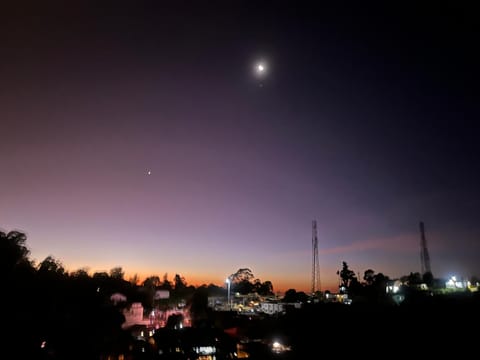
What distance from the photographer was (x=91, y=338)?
96.2ft

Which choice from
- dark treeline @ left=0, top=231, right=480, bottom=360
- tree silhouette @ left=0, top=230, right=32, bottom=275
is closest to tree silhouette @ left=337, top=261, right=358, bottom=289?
dark treeline @ left=0, top=231, right=480, bottom=360

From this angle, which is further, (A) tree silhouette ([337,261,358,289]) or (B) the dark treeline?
(A) tree silhouette ([337,261,358,289])

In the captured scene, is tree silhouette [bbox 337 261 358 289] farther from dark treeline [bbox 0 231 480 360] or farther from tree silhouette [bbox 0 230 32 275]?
tree silhouette [bbox 0 230 32 275]

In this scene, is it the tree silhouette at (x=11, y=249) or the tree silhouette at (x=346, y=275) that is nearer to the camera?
the tree silhouette at (x=11, y=249)

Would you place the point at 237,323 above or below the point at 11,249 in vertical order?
below

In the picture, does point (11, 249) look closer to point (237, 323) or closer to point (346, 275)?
point (237, 323)

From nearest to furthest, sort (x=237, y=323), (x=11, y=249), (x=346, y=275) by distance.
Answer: (x=11, y=249) < (x=237, y=323) < (x=346, y=275)

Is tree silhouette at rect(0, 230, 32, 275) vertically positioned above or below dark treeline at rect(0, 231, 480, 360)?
above

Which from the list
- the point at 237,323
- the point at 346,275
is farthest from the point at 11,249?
the point at 346,275

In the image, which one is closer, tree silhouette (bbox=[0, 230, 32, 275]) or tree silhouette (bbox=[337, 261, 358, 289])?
tree silhouette (bbox=[0, 230, 32, 275])

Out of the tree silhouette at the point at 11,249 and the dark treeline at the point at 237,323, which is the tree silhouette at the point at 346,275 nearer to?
the dark treeline at the point at 237,323

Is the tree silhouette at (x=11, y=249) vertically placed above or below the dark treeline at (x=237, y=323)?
above

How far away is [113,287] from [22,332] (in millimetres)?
41500

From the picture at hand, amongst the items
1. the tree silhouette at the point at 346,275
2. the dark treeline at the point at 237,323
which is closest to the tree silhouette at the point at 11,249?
the dark treeline at the point at 237,323
